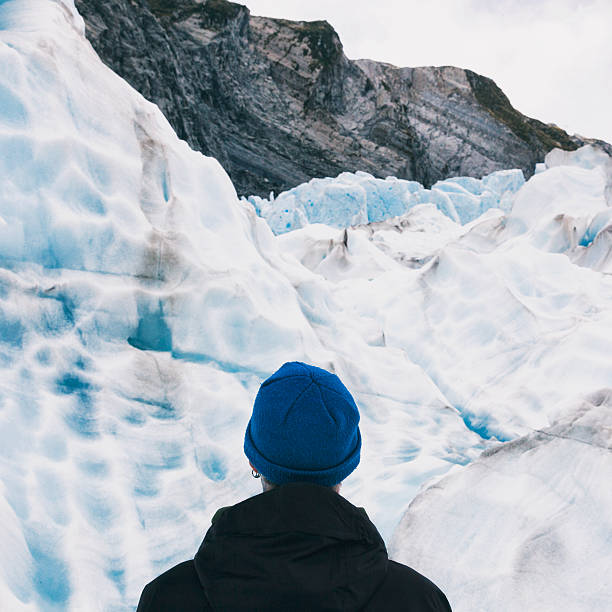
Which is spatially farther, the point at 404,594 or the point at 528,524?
the point at 528,524

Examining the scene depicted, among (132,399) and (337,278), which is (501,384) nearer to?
(132,399)

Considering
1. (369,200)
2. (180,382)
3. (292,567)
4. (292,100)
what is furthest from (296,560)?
(292,100)

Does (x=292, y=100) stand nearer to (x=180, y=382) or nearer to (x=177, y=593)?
(x=180, y=382)

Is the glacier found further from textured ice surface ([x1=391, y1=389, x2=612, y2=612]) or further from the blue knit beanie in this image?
the blue knit beanie

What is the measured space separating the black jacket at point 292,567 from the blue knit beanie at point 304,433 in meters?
0.09

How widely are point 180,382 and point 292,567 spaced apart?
2.11 meters

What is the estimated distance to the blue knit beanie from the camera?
926 millimetres

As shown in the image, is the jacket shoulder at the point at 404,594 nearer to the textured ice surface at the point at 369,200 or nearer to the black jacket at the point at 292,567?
the black jacket at the point at 292,567

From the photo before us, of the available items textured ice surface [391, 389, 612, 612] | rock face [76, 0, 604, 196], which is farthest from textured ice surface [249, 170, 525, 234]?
textured ice surface [391, 389, 612, 612]

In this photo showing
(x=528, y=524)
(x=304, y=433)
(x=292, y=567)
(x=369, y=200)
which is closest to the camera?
(x=292, y=567)

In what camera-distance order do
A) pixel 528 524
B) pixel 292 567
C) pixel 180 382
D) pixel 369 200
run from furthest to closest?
pixel 369 200, pixel 180 382, pixel 528 524, pixel 292 567

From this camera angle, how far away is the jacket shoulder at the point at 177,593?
77 centimetres

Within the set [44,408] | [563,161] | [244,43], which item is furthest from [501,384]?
[244,43]

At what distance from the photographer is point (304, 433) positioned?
93cm
